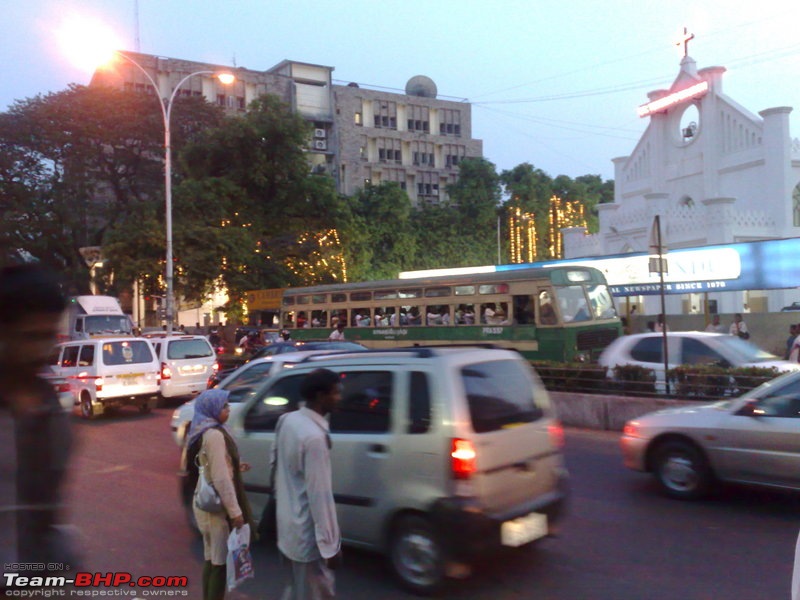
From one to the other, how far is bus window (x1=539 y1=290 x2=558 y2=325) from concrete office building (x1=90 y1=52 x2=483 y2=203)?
44.5 meters

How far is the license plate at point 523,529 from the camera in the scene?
5434 millimetres

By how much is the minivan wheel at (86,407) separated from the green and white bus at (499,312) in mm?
9272

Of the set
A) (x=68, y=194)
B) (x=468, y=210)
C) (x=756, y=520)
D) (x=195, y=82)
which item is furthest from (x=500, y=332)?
(x=195, y=82)

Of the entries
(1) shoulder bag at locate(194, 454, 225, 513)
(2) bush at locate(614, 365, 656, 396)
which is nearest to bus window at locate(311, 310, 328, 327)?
(2) bush at locate(614, 365, 656, 396)

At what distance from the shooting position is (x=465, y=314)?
67.7 ft

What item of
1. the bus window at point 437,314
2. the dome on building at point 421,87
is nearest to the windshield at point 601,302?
the bus window at point 437,314

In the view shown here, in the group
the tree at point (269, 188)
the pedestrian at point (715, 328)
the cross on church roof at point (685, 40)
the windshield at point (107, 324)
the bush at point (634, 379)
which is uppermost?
the cross on church roof at point (685, 40)

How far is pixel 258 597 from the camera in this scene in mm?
5578

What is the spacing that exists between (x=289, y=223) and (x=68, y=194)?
1475 cm

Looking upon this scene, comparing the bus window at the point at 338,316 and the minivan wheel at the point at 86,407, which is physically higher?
the bus window at the point at 338,316

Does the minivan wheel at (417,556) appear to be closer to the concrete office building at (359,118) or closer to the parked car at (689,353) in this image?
the parked car at (689,353)

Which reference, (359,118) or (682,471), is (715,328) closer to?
(682,471)

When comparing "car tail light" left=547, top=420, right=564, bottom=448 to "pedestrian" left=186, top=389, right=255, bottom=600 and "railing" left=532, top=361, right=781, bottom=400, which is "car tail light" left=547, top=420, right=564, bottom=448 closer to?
"pedestrian" left=186, top=389, right=255, bottom=600

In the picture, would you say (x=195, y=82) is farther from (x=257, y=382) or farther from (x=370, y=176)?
(x=257, y=382)
